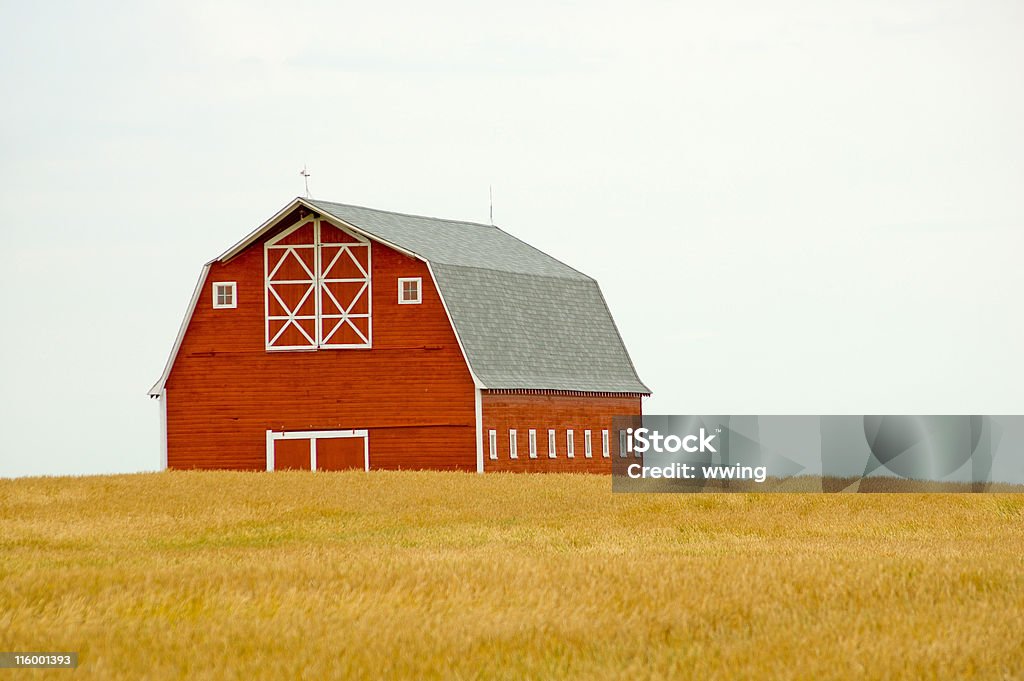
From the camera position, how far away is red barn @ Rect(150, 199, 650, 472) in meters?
41.4

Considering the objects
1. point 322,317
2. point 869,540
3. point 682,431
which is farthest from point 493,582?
point 322,317

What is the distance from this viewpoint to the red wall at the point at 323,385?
41344 mm

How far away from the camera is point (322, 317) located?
4234cm

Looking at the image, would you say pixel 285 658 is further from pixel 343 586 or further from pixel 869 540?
pixel 869 540

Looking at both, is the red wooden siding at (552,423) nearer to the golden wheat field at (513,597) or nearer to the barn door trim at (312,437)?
the barn door trim at (312,437)

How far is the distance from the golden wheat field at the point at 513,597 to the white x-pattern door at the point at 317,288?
12007 millimetres

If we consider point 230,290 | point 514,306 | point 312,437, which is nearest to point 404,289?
point 514,306

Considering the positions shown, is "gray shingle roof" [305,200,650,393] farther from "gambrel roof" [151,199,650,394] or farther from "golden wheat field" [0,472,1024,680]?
"golden wheat field" [0,472,1024,680]

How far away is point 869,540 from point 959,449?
10.3 m

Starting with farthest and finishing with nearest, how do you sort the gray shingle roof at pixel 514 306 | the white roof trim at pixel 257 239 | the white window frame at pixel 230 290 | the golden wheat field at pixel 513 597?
1. the white window frame at pixel 230 290
2. the gray shingle roof at pixel 514 306
3. the white roof trim at pixel 257 239
4. the golden wheat field at pixel 513 597

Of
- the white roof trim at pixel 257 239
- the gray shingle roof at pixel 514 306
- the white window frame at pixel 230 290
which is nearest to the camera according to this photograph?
the white roof trim at pixel 257 239

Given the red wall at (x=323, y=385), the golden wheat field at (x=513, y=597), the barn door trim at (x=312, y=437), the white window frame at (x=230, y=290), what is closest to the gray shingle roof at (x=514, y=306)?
the red wall at (x=323, y=385)

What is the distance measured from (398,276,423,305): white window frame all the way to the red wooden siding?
309 centimetres

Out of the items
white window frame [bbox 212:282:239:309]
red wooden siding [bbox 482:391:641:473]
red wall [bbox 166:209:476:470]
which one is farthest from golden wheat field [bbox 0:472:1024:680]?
white window frame [bbox 212:282:239:309]
